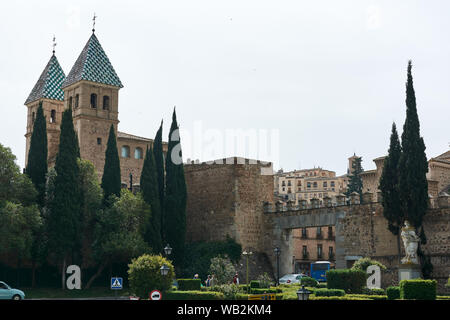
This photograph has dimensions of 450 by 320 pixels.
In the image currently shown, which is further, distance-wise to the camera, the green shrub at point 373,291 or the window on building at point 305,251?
the window on building at point 305,251

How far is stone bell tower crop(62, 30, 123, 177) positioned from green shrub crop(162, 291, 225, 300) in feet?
84.0

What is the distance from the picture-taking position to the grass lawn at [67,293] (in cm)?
3206

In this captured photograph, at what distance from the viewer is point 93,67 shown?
166 ft

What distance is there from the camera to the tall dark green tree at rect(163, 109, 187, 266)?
3794cm

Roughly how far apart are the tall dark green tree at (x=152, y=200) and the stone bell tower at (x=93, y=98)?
12186 millimetres

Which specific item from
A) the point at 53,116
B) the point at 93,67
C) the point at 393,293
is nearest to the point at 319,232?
the point at 93,67

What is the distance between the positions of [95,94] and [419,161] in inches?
1131

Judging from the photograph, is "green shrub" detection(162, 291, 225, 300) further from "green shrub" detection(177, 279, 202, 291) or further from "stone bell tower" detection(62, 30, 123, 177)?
"stone bell tower" detection(62, 30, 123, 177)

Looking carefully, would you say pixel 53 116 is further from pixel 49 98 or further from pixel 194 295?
pixel 194 295

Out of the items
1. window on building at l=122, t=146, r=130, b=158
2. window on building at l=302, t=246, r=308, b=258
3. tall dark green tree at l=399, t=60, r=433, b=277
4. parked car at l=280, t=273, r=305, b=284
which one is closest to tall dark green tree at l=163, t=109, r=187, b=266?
parked car at l=280, t=273, r=305, b=284

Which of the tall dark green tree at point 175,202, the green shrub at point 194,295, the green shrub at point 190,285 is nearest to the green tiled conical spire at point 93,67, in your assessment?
the tall dark green tree at point 175,202

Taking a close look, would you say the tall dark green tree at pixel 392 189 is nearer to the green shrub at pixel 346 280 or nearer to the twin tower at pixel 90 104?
the green shrub at pixel 346 280
